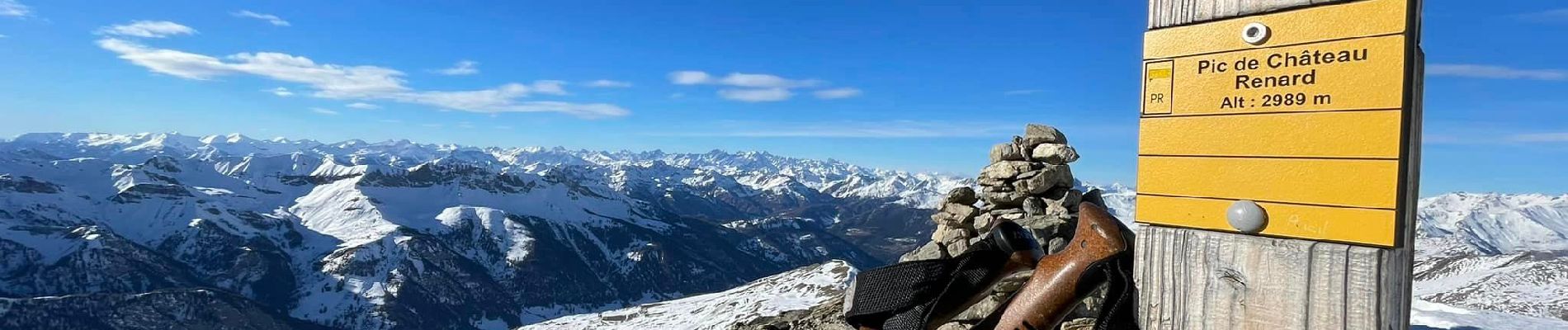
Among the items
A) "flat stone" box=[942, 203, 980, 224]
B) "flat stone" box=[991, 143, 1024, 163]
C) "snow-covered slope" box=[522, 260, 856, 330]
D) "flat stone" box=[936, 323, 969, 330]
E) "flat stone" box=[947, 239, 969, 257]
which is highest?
"flat stone" box=[991, 143, 1024, 163]

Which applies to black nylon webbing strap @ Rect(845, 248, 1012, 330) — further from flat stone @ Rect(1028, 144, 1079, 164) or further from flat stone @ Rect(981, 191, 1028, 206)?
flat stone @ Rect(1028, 144, 1079, 164)

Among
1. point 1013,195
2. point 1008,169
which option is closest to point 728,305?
point 1008,169

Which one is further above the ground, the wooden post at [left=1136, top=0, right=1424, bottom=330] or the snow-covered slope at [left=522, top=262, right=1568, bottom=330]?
the wooden post at [left=1136, top=0, right=1424, bottom=330]

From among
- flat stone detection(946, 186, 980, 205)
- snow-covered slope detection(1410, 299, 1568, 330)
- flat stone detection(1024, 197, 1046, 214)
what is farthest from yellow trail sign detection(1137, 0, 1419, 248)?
snow-covered slope detection(1410, 299, 1568, 330)

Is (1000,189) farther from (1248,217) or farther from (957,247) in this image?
(1248,217)

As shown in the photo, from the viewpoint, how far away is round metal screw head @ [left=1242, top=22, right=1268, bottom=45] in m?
2.57

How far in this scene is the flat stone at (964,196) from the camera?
35.2 feet

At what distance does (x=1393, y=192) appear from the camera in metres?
2.29

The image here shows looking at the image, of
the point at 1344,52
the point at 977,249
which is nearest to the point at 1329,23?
the point at 1344,52

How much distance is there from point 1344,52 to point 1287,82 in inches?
7.0

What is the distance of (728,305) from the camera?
7225cm

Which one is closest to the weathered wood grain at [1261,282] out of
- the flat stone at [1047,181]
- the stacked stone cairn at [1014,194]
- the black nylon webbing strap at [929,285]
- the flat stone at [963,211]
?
the black nylon webbing strap at [929,285]

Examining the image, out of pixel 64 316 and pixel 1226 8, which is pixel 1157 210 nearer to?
pixel 1226 8

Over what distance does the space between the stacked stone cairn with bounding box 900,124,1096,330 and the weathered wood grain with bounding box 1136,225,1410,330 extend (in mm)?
5267
